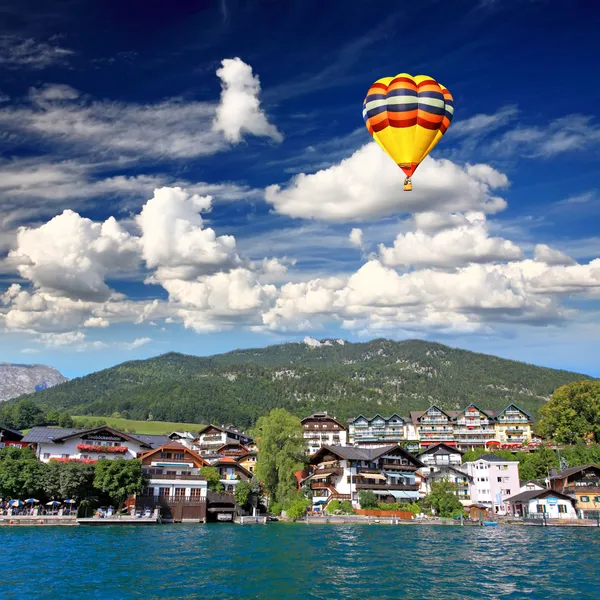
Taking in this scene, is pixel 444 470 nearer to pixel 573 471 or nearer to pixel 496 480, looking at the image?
pixel 496 480

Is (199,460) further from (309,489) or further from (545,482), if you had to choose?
(545,482)

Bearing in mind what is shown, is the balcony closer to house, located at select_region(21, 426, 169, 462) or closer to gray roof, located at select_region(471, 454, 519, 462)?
gray roof, located at select_region(471, 454, 519, 462)

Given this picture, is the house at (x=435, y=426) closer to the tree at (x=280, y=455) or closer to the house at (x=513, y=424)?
the house at (x=513, y=424)

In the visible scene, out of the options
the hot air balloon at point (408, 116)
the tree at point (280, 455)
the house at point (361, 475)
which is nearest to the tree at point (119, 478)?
the tree at point (280, 455)

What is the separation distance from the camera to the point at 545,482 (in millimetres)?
90312

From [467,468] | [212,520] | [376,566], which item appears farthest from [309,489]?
[376,566]

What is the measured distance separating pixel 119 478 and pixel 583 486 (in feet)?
205

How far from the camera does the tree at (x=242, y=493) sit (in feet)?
275

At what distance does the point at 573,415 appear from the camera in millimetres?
107438

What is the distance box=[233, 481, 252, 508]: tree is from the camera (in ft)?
275

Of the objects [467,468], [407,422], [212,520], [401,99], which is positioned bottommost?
[212,520]

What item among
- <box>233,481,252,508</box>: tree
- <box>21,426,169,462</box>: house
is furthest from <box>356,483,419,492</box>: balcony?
<box>21,426,169,462</box>: house

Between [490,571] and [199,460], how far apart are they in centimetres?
5572

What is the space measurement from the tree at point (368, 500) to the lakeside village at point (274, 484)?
167 millimetres
